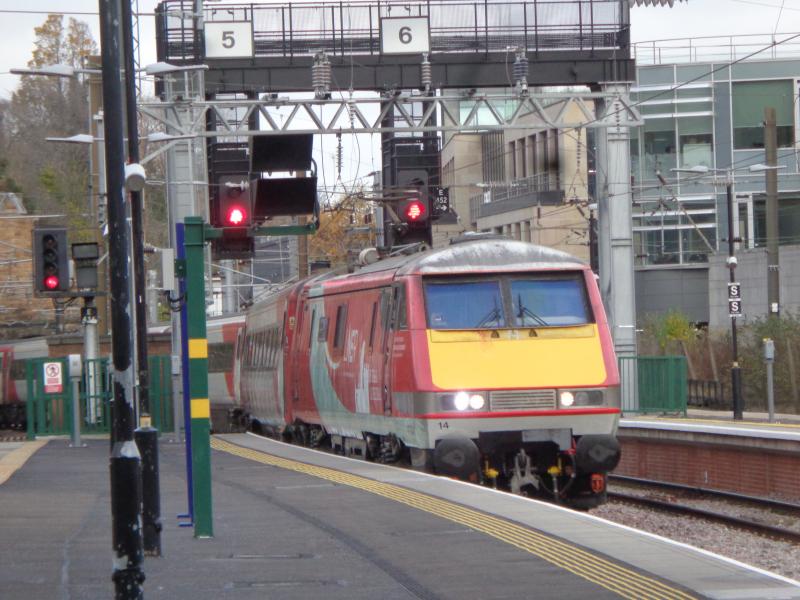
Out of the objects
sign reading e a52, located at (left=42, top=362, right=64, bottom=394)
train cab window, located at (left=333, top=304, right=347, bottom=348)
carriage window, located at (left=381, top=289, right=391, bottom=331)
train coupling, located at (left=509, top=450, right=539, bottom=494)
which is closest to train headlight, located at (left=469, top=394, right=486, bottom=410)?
train coupling, located at (left=509, top=450, right=539, bottom=494)

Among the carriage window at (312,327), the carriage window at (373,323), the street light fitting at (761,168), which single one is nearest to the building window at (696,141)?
the street light fitting at (761,168)

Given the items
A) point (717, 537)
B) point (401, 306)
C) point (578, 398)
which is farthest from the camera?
point (401, 306)

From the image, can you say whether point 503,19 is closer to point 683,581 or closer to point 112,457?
point 683,581

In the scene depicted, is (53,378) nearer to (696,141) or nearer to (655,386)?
(655,386)

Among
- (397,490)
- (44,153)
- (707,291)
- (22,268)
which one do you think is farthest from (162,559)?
(44,153)

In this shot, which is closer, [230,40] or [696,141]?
[230,40]

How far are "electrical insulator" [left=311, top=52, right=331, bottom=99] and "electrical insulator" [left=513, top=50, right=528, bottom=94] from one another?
11.7 feet

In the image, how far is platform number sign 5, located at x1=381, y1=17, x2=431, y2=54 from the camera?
26.5 metres

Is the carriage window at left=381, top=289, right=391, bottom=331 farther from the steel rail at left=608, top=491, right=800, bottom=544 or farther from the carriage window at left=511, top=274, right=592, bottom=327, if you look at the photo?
the steel rail at left=608, top=491, right=800, bottom=544

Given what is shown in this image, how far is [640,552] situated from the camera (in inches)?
381

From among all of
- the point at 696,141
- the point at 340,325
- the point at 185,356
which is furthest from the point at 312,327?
the point at 696,141

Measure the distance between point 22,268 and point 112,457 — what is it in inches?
2314

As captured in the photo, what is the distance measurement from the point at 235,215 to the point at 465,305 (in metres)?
4.76

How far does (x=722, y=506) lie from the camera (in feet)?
62.4
